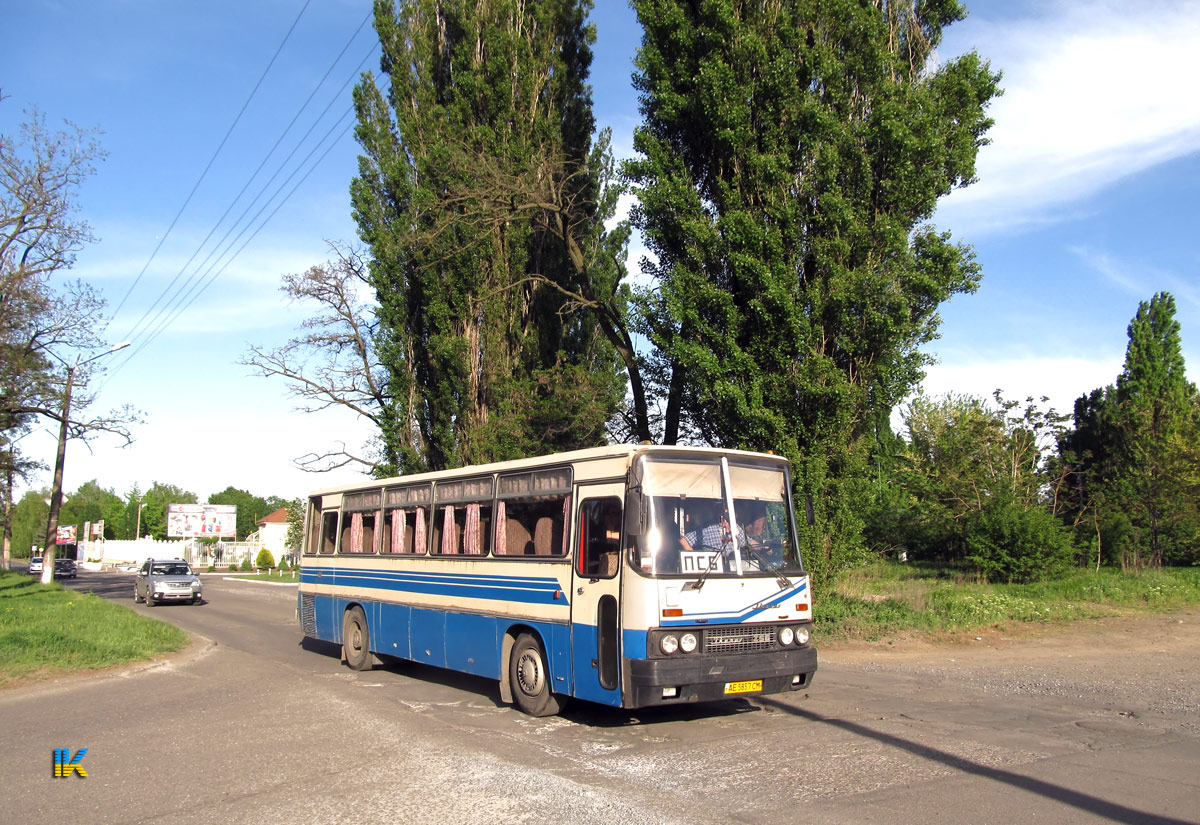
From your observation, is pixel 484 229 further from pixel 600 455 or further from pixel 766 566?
pixel 766 566

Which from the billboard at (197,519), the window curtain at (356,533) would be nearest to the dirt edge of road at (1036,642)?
the window curtain at (356,533)

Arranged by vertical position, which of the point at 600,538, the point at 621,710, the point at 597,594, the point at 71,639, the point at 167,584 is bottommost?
the point at 621,710

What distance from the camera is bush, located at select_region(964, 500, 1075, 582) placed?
69.4ft

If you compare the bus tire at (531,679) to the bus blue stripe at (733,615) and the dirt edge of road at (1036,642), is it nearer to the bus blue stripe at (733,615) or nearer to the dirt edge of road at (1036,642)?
the bus blue stripe at (733,615)

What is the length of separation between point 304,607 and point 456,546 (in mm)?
6422

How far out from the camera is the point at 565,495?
939 cm

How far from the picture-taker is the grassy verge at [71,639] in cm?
1408

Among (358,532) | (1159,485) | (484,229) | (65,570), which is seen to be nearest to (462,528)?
(358,532)

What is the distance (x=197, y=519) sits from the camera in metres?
84.8

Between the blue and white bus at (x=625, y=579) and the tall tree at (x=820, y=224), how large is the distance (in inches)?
303

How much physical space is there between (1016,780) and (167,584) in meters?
31.6

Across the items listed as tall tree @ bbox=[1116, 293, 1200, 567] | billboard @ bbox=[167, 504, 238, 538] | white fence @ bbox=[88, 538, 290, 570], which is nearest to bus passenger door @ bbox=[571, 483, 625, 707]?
tall tree @ bbox=[1116, 293, 1200, 567]

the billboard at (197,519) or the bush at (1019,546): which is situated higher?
the billboard at (197,519)

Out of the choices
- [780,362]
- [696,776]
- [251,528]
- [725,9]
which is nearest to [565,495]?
[696,776]
